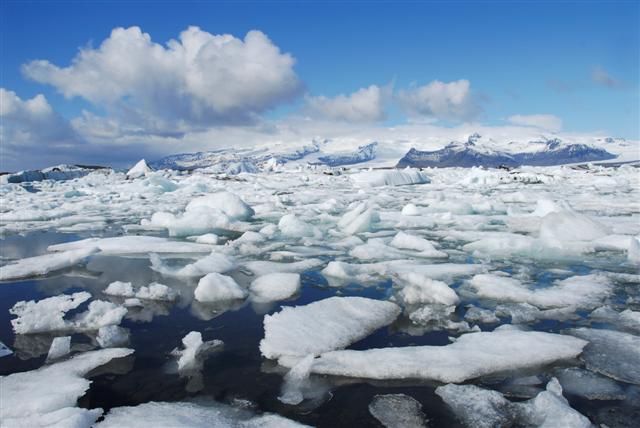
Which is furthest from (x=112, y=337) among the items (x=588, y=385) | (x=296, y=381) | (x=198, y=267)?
(x=588, y=385)

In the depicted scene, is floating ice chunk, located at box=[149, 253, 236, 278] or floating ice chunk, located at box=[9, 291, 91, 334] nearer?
floating ice chunk, located at box=[9, 291, 91, 334]

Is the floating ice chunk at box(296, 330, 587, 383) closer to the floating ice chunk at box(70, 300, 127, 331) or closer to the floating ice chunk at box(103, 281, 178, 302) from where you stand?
the floating ice chunk at box(70, 300, 127, 331)

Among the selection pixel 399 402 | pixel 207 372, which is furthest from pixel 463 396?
pixel 207 372

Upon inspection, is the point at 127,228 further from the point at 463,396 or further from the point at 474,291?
the point at 463,396

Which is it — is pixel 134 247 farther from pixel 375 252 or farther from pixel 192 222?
pixel 375 252

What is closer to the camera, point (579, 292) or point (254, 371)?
point (254, 371)

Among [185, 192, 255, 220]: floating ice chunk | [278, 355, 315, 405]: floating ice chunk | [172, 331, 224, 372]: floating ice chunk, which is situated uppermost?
[185, 192, 255, 220]: floating ice chunk

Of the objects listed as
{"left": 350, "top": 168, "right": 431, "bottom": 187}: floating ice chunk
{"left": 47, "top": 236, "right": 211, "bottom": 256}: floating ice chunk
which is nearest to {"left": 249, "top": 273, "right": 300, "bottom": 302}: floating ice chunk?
{"left": 47, "top": 236, "right": 211, "bottom": 256}: floating ice chunk
